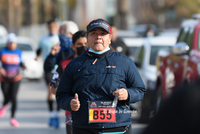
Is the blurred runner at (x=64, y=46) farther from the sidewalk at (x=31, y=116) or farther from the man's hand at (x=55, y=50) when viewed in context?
the sidewalk at (x=31, y=116)

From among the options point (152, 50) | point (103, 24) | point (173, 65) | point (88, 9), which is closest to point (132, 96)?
point (103, 24)

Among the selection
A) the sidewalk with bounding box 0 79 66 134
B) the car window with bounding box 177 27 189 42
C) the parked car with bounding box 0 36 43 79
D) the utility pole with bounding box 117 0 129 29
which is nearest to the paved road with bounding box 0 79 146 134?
the sidewalk with bounding box 0 79 66 134

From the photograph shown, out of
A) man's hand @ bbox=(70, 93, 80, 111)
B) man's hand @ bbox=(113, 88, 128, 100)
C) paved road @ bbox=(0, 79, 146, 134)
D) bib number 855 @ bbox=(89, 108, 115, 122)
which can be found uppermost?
man's hand @ bbox=(113, 88, 128, 100)

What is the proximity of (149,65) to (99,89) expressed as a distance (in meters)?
6.65

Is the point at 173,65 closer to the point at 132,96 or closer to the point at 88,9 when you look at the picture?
the point at 132,96

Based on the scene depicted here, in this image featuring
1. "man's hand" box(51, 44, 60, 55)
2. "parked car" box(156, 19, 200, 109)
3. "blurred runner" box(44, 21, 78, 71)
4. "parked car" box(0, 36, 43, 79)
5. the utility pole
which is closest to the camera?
"blurred runner" box(44, 21, 78, 71)

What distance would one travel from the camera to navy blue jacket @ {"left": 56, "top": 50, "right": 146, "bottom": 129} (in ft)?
12.9

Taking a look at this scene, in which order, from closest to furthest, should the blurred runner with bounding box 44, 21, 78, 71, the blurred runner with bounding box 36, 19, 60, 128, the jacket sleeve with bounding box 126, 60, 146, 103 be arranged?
the jacket sleeve with bounding box 126, 60, 146, 103, the blurred runner with bounding box 44, 21, 78, 71, the blurred runner with bounding box 36, 19, 60, 128

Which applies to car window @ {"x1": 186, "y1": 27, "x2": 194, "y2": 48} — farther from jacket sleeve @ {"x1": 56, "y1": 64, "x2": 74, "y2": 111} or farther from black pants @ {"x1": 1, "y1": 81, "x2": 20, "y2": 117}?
jacket sleeve @ {"x1": 56, "y1": 64, "x2": 74, "y2": 111}

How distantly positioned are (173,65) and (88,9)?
5498cm

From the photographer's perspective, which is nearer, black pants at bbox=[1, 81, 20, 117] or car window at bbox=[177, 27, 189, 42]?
car window at bbox=[177, 27, 189, 42]

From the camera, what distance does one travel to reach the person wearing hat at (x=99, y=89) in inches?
155

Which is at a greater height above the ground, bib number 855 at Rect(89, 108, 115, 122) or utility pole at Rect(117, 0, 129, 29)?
utility pole at Rect(117, 0, 129, 29)

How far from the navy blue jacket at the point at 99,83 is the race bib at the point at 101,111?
0.11ft
